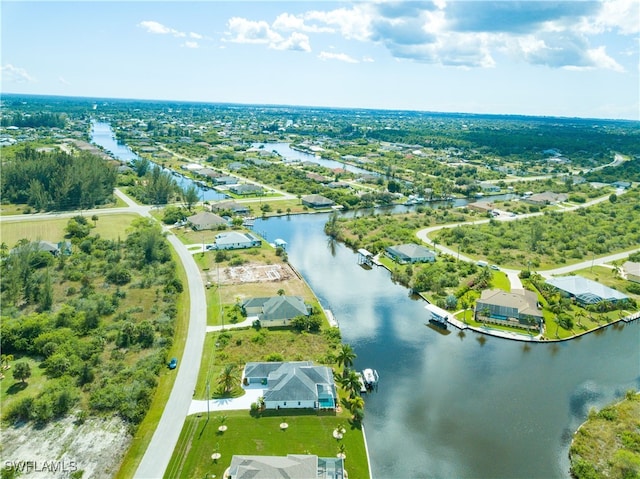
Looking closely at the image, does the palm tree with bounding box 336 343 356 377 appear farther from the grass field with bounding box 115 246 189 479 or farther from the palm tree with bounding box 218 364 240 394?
the grass field with bounding box 115 246 189 479

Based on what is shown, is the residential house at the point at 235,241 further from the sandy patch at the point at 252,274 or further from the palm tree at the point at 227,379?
the palm tree at the point at 227,379

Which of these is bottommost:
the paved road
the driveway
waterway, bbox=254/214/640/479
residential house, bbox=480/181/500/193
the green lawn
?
waterway, bbox=254/214/640/479

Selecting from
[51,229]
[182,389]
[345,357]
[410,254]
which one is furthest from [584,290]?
[51,229]

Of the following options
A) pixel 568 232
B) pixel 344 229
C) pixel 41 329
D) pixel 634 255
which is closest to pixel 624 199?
pixel 568 232

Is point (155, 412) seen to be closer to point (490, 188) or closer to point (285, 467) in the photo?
point (285, 467)

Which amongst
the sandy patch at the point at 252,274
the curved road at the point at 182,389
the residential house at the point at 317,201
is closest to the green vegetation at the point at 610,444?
the curved road at the point at 182,389

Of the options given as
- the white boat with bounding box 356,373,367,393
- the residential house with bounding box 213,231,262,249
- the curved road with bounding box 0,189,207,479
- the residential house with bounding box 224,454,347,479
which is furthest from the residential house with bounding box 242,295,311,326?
the residential house with bounding box 213,231,262,249
